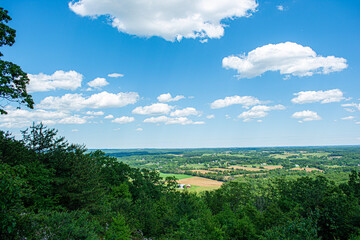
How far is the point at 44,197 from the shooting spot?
69.4 feet

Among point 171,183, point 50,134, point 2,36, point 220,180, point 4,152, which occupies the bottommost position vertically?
point 220,180

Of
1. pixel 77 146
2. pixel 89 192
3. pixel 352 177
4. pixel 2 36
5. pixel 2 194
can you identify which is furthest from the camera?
pixel 352 177

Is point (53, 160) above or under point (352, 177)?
above

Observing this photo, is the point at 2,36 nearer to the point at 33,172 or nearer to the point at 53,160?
the point at 33,172

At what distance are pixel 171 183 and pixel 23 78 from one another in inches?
1979

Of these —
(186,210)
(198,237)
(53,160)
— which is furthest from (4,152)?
(186,210)

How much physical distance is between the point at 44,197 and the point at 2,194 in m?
15.2

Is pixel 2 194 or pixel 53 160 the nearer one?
pixel 2 194

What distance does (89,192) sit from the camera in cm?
2322

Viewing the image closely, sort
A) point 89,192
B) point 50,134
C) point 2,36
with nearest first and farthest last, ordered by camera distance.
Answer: point 2,36 < point 89,192 < point 50,134

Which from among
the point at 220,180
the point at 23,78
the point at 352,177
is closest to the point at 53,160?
the point at 23,78

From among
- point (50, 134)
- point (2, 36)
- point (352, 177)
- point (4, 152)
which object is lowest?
point (352, 177)

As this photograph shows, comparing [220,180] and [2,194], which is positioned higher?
[2,194]

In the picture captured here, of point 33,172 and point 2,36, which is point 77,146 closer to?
point 33,172
